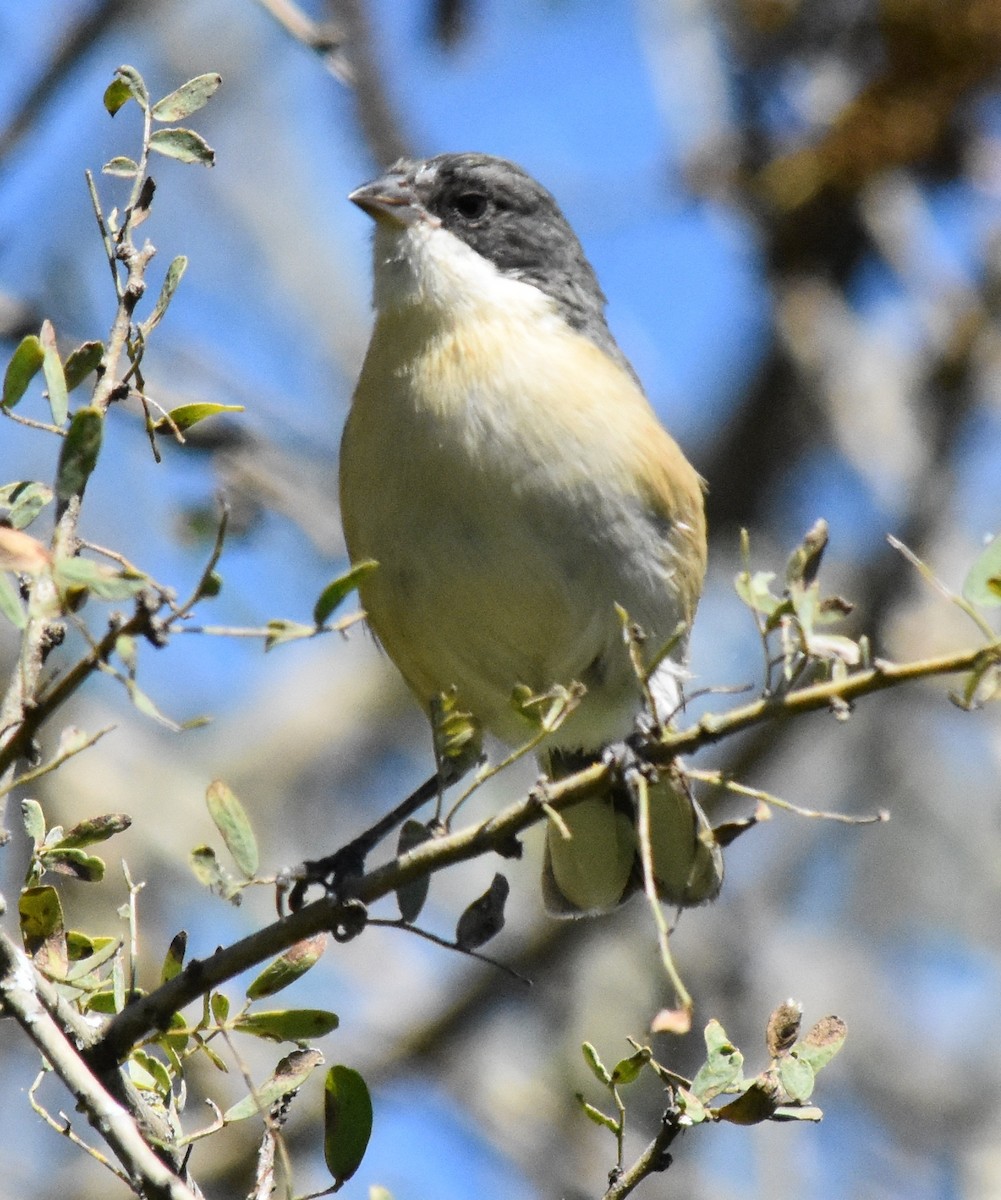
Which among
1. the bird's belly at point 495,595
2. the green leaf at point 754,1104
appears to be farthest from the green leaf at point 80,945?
the bird's belly at point 495,595

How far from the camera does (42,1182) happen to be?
20.7 ft

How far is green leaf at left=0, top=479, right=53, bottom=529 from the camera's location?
1.82 m

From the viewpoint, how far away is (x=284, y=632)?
1738 millimetres

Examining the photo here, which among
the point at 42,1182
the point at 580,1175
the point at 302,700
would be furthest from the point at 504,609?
the point at 302,700

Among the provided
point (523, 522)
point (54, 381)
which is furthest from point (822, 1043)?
point (523, 522)

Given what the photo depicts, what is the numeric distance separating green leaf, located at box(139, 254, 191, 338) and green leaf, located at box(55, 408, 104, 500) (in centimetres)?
33

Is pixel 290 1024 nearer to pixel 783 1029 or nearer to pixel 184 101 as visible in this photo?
pixel 783 1029

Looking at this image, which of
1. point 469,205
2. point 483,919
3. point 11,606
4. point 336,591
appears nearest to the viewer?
point 11,606

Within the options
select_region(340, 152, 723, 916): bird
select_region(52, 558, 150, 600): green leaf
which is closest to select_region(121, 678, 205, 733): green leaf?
select_region(52, 558, 150, 600): green leaf

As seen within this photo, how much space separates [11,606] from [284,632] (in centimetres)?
29

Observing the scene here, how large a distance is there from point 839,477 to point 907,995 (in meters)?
3.07

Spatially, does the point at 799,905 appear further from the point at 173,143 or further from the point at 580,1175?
the point at 173,143

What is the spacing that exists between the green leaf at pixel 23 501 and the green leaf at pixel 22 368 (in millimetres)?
110

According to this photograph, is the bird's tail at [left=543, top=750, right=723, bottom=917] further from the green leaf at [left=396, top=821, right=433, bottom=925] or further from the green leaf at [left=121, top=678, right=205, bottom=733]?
the green leaf at [left=121, top=678, right=205, bottom=733]
